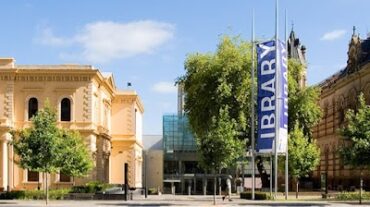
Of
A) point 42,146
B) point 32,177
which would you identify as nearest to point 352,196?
point 42,146

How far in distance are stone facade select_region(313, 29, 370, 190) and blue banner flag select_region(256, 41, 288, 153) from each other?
22.6m

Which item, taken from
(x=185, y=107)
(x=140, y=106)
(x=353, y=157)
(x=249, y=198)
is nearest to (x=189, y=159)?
(x=140, y=106)

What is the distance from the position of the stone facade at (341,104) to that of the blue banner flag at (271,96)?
22586mm

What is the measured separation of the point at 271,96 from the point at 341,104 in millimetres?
38131

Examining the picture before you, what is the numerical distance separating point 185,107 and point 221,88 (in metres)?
6.71

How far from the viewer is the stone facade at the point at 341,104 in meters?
73.6

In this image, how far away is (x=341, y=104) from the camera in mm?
82562

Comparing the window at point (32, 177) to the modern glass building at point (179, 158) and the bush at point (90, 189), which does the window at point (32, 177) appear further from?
the modern glass building at point (179, 158)

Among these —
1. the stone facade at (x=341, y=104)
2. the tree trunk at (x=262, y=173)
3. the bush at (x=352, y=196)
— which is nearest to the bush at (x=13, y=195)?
the tree trunk at (x=262, y=173)

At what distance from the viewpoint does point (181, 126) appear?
106m

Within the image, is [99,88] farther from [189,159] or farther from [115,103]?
[189,159]

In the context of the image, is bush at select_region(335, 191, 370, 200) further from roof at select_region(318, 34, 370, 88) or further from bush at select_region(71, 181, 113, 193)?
roof at select_region(318, 34, 370, 88)

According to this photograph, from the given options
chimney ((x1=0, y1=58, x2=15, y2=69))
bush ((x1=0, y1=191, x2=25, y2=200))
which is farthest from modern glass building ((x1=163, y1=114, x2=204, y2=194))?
bush ((x1=0, y1=191, x2=25, y2=200))

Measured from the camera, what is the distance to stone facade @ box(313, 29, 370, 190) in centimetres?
7356
